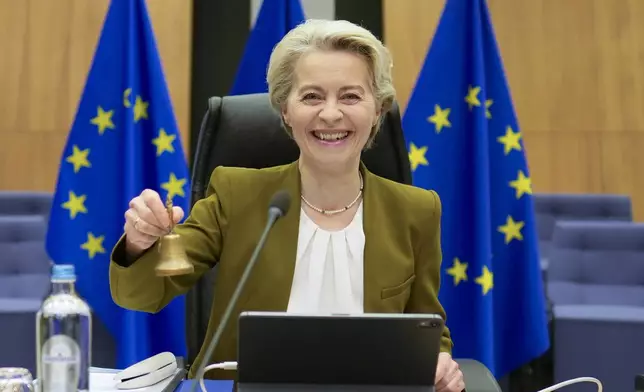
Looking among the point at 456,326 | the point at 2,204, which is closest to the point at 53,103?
the point at 2,204

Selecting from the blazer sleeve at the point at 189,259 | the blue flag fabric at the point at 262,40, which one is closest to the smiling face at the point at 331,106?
the blazer sleeve at the point at 189,259

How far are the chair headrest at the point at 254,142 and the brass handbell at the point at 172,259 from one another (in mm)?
521

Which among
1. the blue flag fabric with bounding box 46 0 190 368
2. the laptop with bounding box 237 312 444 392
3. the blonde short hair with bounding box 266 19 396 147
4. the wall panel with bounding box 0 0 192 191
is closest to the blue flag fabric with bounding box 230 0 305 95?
the blue flag fabric with bounding box 46 0 190 368

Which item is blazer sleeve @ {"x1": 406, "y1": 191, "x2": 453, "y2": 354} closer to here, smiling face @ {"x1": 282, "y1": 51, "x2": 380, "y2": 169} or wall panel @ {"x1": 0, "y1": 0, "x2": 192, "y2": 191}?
smiling face @ {"x1": 282, "y1": 51, "x2": 380, "y2": 169}

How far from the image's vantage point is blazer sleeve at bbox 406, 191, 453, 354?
1.39m

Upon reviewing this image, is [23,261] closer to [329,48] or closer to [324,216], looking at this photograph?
[324,216]

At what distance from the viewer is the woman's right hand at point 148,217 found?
0.98 meters

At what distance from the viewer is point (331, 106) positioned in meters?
1.31

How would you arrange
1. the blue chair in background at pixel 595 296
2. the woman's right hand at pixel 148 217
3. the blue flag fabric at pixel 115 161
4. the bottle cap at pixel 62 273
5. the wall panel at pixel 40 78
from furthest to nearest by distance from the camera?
the wall panel at pixel 40 78 → the blue chair in background at pixel 595 296 → the blue flag fabric at pixel 115 161 → the woman's right hand at pixel 148 217 → the bottle cap at pixel 62 273

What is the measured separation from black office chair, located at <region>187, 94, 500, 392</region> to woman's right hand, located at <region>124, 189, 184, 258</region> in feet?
1.43

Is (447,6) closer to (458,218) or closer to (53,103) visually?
(458,218)

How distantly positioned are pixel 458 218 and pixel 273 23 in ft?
3.20

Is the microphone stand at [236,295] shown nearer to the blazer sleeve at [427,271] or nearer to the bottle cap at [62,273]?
the bottle cap at [62,273]

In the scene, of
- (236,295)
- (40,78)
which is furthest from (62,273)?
(40,78)
